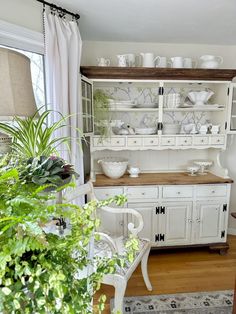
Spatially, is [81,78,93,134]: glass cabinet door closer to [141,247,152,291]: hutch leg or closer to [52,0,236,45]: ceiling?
Answer: [52,0,236,45]: ceiling

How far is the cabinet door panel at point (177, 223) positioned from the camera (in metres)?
2.52

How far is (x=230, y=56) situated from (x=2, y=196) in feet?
10.0

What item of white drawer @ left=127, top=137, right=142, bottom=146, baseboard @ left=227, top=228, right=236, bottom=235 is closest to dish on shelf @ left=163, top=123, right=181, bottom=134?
white drawer @ left=127, top=137, right=142, bottom=146

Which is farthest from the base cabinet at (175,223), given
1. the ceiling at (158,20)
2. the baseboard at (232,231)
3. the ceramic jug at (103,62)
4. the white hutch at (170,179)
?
the ceiling at (158,20)

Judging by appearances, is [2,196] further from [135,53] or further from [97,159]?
[135,53]

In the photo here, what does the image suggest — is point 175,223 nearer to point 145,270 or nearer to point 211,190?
point 211,190

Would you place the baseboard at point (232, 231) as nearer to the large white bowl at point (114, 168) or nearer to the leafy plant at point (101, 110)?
the large white bowl at point (114, 168)

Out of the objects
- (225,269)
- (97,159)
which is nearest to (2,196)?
(97,159)

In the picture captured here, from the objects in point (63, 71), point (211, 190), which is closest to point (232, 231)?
point (211, 190)

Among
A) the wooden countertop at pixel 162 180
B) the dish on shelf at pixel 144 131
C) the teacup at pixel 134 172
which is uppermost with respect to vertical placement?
the dish on shelf at pixel 144 131

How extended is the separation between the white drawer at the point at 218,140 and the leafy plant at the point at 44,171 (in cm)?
198

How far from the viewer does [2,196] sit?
0.62 m

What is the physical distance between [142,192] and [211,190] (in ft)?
2.48

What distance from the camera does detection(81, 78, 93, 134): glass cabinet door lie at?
223 cm
